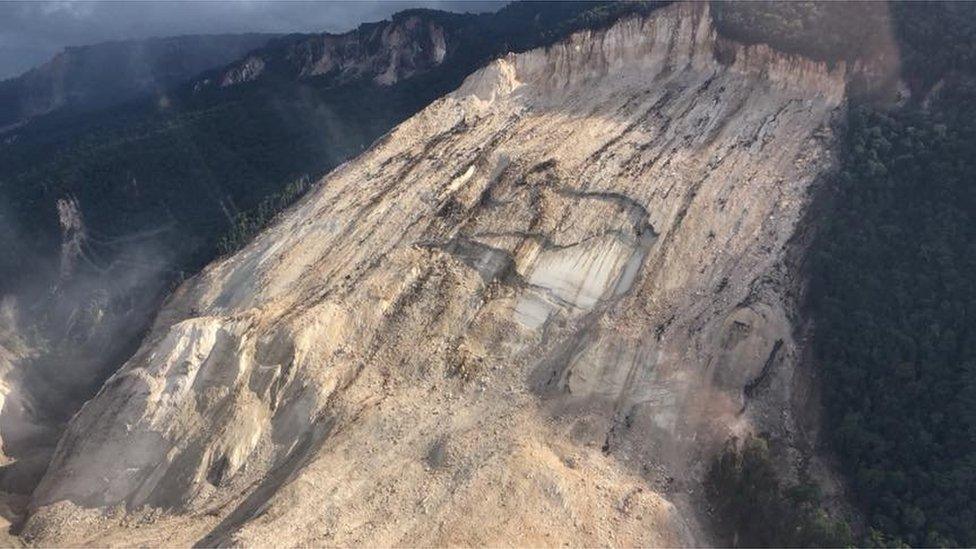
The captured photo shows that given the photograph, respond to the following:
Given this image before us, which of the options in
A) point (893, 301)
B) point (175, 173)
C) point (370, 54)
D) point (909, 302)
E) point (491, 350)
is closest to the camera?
point (909, 302)

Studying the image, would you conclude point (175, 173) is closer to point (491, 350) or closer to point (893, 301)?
point (491, 350)

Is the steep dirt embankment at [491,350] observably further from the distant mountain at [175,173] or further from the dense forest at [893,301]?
the distant mountain at [175,173]

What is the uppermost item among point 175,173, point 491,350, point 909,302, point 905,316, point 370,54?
point 491,350

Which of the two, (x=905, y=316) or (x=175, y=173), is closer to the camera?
(x=905, y=316)

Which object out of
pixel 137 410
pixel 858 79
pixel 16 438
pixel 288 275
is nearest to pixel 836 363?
pixel 858 79

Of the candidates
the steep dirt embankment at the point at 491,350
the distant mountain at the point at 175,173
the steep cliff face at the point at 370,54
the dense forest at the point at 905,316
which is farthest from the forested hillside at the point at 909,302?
the steep cliff face at the point at 370,54

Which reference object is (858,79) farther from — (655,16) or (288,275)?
(288,275)

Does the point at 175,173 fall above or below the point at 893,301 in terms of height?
below

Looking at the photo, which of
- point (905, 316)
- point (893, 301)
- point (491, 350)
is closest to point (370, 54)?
point (491, 350)
